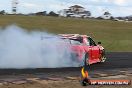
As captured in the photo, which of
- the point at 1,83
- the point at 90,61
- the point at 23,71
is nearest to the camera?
the point at 1,83

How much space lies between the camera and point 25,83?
1284 centimetres

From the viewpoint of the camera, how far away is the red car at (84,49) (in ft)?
63.3

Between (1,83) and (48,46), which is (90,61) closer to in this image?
(48,46)

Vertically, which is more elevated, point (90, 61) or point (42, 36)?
point (42, 36)

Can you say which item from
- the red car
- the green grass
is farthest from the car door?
the green grass

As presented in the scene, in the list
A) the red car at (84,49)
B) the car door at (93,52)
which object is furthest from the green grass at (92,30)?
the red car at (84,49)

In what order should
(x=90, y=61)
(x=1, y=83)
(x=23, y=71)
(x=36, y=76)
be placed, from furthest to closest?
(x=90, y=61) → (x=23, y=71) → (x=36, y=76) → (x=1, y=83)

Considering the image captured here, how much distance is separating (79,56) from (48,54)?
1.40 meters

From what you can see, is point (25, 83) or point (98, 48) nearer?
point (25, 83)

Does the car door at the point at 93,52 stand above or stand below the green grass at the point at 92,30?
above

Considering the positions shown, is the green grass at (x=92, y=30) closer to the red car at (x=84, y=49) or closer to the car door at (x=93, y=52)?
the car door at (x=93, y=52)

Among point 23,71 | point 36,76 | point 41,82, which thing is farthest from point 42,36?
point 41,82

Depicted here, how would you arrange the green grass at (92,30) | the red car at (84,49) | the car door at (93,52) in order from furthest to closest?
the green grass at (92,30)
the car door at (93,52)
the red car at (84,49)

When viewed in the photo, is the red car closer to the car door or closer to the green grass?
the car door
